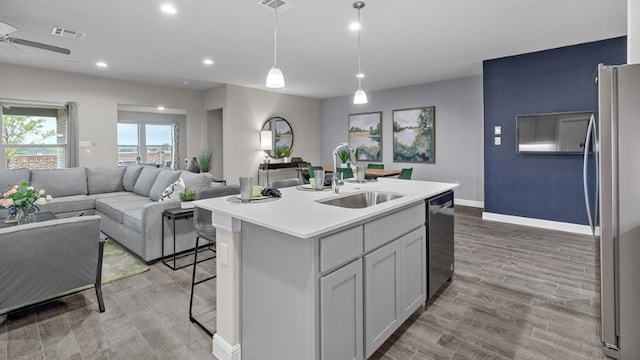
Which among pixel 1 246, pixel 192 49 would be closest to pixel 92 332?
pixel 1 246

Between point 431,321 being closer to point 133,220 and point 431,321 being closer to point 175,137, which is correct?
point 133,220

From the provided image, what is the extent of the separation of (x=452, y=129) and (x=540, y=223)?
2505mm

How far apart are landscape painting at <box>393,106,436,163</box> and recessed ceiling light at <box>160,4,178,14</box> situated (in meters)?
5.20

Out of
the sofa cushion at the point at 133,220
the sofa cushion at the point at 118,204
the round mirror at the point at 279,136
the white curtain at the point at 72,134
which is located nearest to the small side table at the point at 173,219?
the sofa cushion at the point at 133,220

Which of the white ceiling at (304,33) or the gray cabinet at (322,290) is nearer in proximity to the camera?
the gray cabinet at (322,290)

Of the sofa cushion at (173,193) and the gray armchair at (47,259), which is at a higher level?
the sofa cushion at (173,193)

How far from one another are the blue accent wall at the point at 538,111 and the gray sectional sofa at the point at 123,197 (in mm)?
4367

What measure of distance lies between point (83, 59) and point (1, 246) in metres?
4.09

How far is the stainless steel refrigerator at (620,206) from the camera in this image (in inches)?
68.4

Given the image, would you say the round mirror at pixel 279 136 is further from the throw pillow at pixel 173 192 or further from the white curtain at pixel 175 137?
the throw pillow at pixel 173 192

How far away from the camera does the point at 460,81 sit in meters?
6.24

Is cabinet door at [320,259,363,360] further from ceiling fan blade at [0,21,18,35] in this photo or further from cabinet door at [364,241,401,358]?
ceiling fan blade at [0,21,18,35]

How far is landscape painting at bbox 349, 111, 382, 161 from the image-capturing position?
7627 mm

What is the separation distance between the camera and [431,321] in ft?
7.28
